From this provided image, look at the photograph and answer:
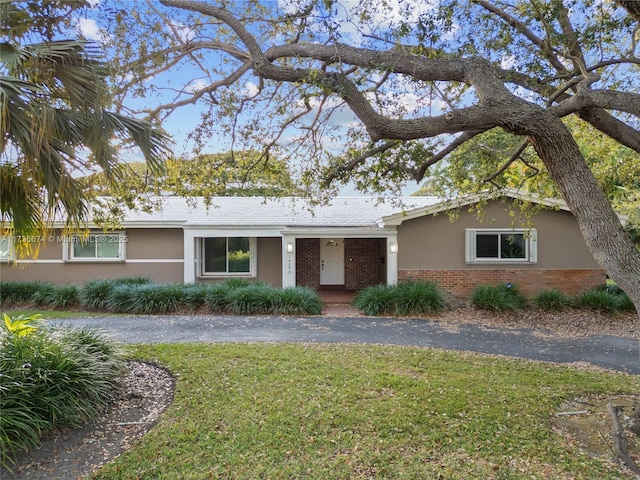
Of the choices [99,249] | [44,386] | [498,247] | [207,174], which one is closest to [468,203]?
[498,247]

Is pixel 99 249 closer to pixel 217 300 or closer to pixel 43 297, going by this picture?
pixel 43 297

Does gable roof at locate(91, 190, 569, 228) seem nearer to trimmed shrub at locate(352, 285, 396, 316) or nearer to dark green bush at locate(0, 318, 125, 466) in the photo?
trimmed shrub at locate(352, 285, 396, 316)

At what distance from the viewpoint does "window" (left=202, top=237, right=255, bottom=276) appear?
1531cm

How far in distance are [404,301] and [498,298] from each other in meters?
2.87

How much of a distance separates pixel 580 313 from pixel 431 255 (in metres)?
4.53

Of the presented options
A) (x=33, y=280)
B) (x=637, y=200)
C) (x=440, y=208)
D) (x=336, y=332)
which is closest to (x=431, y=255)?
(x=440, y=208)

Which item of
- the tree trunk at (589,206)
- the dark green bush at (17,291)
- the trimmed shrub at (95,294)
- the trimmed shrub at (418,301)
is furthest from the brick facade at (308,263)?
the tree trunk at (589,206)

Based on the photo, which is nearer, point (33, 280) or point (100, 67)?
point (100, 67)

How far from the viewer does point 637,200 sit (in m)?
12.3

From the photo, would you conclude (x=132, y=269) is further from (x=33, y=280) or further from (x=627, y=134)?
Answer: (x=627, y=134)

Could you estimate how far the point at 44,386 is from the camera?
448 centimetres

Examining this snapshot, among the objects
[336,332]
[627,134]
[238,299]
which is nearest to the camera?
[627,134]

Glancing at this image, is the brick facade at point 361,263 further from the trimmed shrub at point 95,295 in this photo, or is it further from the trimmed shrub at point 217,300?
the trimmed shrub at point 95,295

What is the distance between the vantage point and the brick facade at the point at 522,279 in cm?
1327
